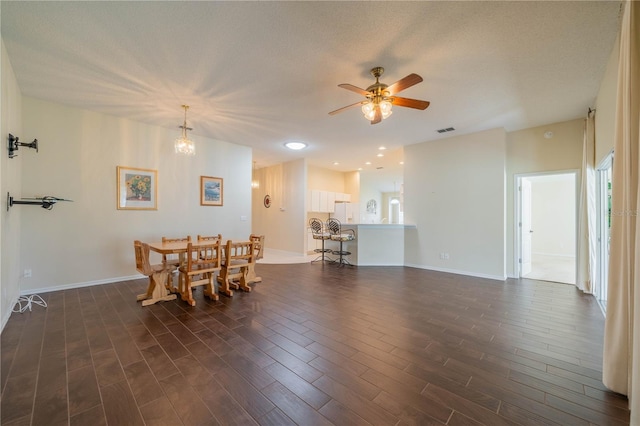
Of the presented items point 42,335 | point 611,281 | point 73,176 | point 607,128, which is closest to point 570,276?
point 607,128

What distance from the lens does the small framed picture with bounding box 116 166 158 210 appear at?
Answer: 4484 millimetres

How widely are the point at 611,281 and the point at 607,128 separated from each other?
8.02ft

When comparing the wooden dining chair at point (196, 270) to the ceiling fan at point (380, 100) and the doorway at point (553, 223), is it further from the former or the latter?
the doorway at point (553, 223)

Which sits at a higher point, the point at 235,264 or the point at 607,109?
the point at 607,109

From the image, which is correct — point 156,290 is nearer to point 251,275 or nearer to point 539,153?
point 251,275

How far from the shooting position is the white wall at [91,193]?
3.77 m

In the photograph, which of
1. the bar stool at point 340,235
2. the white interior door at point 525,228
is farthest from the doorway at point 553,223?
the bar stool at point 340,235

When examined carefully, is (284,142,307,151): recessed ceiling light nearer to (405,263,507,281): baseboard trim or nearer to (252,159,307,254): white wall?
(252,159,307,254): white wall

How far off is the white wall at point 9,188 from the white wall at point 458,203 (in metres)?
6.44

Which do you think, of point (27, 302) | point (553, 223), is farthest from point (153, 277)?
point (553, 223)

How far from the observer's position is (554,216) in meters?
7.75

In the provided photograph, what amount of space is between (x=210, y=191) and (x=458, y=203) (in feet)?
17.6

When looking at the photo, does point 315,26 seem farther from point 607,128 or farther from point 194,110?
point 607,128

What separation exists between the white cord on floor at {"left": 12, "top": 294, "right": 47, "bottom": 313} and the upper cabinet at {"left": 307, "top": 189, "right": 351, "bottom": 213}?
6022 millimetres
